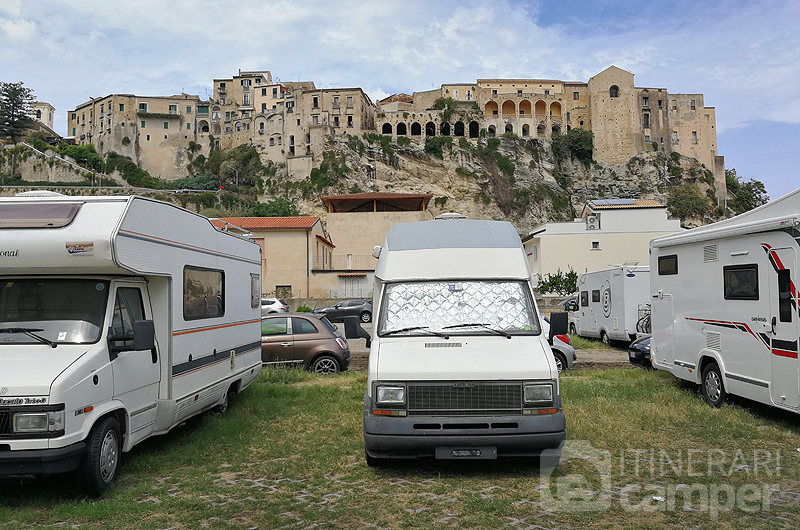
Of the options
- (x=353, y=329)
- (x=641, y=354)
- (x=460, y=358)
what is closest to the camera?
(x=460, y=358)

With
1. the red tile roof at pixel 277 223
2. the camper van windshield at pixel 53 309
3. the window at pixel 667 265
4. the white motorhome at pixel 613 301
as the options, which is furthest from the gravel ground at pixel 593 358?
the red tile roof at pixel 277 223

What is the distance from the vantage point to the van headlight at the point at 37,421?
491 centimetres

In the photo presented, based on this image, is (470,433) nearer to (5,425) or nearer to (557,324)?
(557,324)

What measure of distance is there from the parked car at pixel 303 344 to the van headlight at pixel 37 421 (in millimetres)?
7707

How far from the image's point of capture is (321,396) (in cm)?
1022

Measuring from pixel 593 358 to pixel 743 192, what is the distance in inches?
3467

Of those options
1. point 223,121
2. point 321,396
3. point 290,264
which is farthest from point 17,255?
point 223,121

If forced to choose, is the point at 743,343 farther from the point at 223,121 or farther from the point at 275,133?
the point at 223,121

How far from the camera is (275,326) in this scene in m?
12.8

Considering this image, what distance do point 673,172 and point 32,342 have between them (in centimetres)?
9077

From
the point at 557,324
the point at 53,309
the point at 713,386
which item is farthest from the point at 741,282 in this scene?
the point at 53,309

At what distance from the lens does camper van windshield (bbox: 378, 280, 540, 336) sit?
6.59 metres

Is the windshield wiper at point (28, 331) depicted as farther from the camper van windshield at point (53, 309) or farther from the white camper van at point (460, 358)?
the white camper van at point (460, 358)

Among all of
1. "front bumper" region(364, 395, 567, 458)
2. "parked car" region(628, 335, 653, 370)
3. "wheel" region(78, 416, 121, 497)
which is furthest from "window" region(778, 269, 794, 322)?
"wheel" region(78, 416, 121, 497)
